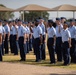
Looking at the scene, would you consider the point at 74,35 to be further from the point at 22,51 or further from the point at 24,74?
the point at 24,74

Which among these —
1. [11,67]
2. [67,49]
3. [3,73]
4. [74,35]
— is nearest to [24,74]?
[3,73]

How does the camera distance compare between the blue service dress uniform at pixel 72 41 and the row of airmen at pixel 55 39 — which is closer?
the row of airmen at pixel 55 39

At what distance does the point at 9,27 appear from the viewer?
19.5 metres

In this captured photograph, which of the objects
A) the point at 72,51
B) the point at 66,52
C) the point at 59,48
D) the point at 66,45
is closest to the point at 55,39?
the point at 66,45

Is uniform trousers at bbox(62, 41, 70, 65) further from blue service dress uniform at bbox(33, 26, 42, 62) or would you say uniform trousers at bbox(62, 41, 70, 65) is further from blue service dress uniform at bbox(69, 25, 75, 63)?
blue service dress uniform at bbox(33, 26, 42, 62)

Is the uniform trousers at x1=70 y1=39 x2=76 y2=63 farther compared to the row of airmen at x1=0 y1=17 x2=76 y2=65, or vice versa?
the uniform trousers at x1=70 y1=39 x2=76 y2=63

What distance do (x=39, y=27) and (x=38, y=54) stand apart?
141 cm

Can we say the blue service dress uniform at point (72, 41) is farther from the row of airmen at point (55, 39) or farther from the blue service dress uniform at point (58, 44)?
the blue service dress uniform at point (58, 44)

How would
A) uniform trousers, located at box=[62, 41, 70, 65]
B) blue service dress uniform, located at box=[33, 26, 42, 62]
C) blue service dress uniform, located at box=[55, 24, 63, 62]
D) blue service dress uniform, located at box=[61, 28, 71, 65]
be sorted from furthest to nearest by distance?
blue service dress uniform, located at box=[55, 24, 63, 62]
blue service dress uniform, located at box=[33, 26, 42, 62]
uniform trousers, located at box=[62, 41, 70, 65]
blue service dress uniform, located at box=[61, 28, 71, 65]

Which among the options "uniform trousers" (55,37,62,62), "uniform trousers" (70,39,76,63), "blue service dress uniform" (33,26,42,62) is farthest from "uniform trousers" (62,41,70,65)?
"blue service dress uniform" (33,26,42,62)

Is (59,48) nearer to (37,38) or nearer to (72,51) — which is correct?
(72,51)

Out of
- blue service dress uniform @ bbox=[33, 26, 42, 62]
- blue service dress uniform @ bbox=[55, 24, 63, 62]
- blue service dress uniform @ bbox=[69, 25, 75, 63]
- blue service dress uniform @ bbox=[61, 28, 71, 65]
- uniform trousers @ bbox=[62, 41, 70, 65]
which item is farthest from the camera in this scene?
blue service dress uniform @ bbox=[55, 24, 63, 62]

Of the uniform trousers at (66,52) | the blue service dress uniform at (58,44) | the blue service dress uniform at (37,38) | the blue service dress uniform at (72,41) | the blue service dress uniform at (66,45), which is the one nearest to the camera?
the blue service dress uniform at (66,45)

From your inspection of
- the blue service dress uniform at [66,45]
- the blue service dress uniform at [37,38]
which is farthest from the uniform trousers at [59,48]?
the blue service dress uniform at [66,45]
